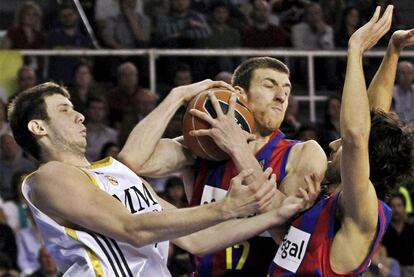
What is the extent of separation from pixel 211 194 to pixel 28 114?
0.94 meters

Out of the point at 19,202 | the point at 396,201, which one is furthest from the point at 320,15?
the point at 19,202

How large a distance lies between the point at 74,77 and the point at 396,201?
3145 millimetres

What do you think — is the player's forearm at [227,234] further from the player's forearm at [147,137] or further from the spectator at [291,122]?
the spectator at [291,122]

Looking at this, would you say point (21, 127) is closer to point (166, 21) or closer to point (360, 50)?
point (360, 50)

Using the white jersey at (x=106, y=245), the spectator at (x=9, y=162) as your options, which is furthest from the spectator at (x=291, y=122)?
the white jersey at (x=106, y=245)

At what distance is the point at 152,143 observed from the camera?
15.1ft

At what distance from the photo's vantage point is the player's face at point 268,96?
4469 mm

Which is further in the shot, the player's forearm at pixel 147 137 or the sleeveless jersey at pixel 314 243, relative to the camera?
the player's forearm at pixel 147 137

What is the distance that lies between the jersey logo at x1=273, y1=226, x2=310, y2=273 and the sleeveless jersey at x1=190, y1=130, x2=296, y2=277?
1.16 ft

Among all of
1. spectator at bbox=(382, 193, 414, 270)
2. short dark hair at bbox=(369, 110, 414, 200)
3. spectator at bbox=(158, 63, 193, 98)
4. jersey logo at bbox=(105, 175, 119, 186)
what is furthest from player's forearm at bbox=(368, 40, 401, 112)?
spectator at bbox=(158, 63, 193, 98)

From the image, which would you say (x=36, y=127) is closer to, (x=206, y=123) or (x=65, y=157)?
(x=65, y=157)

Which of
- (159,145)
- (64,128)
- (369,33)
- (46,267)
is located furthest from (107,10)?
(369,33)

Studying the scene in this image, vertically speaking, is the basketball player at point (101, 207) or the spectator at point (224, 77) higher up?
the basketball player at point (101, 207)

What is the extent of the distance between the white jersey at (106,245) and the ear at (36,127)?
23 centimetres
